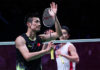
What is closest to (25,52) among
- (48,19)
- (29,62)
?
(29,62)

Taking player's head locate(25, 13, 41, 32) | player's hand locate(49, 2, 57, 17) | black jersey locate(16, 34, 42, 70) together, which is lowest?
black jersey locate(16, 34, 42, 70)

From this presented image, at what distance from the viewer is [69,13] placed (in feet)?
25.7

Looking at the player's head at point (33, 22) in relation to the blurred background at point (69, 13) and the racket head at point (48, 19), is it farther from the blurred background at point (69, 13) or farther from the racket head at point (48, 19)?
the blurred background at point (69, 13)

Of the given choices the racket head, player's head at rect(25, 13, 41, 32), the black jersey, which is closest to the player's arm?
the black jersey

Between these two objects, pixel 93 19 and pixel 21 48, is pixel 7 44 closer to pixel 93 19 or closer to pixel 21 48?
pixel 21 48

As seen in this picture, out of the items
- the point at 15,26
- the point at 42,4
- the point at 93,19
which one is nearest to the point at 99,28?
the point at 93,19

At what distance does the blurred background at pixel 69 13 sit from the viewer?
Answer: 7.57 meters

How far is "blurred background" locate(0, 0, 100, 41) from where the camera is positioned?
7.57 meters

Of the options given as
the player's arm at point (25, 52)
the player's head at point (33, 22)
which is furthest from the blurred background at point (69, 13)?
the player's arm at point (25, 52)

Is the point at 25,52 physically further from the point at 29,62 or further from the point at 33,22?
the point at 33,22

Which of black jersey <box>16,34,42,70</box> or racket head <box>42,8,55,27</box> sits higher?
racket head <box>42,8,55,27</box>

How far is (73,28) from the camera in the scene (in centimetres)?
773

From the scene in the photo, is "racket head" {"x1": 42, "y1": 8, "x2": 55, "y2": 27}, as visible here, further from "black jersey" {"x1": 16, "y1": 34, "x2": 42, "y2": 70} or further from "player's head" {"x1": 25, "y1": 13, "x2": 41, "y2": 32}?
"black jersey" {"x1": 16, "y1": 34, "x2": 42, "y2": 70}

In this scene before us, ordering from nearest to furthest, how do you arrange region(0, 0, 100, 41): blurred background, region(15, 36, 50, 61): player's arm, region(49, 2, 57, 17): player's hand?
region(15, 36, 50, 61): player's arm, region(49, 2, 57, 17): player's hand, region(0, 0, 100, 41): blurred background
